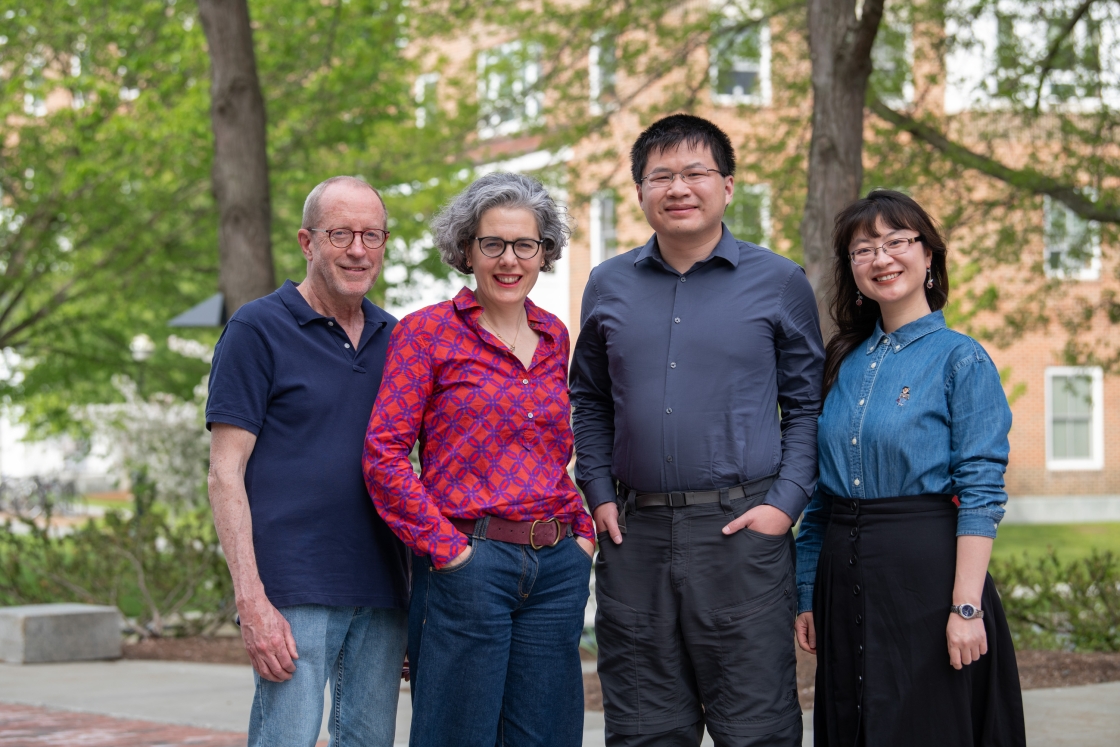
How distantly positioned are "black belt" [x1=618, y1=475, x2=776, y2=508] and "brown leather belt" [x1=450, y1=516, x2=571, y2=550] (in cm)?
36

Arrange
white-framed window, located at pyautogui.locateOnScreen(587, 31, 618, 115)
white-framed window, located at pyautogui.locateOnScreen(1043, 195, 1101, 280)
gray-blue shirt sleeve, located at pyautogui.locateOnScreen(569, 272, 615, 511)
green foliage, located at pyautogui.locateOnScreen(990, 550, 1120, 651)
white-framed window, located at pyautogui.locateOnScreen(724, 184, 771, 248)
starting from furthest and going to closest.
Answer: white-framed window, located at pyautogui.locateOnScreen(724, 184, 771, 248) < white-framed window, located at pyautogui.locateOnScreen(587, 31, 618, 115) < white-framed window, located at pyautogui.locateOnScreen(1043, 195, 1101, 280) < green foliage, located at pyautogui.locateOnScreen(990, 550, 1120, 651) < gray-blue shirt sleeve, located at pyautogui.locateOnScreen(569, 272, 615, 511)

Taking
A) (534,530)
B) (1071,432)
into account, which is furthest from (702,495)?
(1071,432)

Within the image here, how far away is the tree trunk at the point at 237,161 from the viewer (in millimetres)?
8938

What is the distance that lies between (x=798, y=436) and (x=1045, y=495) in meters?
23.1

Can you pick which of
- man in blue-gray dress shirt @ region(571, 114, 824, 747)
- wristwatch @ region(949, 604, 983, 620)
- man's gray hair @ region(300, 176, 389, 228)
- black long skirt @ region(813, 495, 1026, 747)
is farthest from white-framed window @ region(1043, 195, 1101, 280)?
man's gray hair @ region(300, 176, 389, 228)

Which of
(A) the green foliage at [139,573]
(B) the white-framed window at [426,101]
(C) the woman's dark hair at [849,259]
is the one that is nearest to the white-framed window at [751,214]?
(B) the white-framed window at [426,101]

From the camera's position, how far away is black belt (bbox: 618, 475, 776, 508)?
3.40 meters

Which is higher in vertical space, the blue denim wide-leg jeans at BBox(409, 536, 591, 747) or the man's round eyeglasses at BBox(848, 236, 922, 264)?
the man's round eyeglasses at BBox(848, 236, 922, 264)

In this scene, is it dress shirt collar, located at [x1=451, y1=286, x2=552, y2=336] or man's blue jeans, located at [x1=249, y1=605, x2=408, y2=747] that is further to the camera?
dress shirt collar, located at [x1=451, y1=286, x2=552, y2=336]

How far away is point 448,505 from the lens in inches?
126

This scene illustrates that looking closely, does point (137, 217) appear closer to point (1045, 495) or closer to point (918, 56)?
point (918, 56)

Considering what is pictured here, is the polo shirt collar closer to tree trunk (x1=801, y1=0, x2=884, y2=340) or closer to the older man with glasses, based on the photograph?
the older man with glasses

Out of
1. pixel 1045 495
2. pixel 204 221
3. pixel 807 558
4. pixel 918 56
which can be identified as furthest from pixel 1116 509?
pixel 807 558

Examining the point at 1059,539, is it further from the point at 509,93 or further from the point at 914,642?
the point at 914,642
